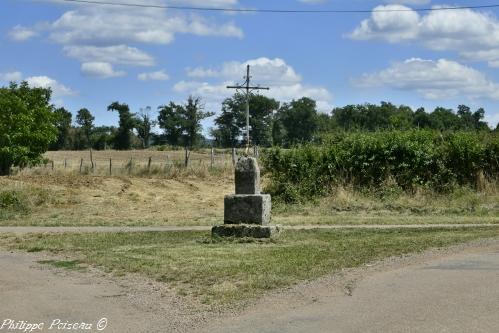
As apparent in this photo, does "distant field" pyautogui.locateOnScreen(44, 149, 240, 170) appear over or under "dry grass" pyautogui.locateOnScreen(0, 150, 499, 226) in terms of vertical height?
over

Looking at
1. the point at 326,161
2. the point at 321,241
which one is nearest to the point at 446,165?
the point at 326,161

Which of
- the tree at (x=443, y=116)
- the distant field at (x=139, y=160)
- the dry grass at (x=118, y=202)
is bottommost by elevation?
the dry grass at (x=118, y=202)

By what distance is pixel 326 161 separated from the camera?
26547 mm

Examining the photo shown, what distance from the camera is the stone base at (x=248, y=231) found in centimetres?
1375

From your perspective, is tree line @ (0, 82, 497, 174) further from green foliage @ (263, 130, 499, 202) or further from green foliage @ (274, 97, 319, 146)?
green foliage @ (263, 130, 499, 202)

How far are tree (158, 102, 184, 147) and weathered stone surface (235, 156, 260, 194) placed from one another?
85.0 m

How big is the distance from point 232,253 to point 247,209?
2444mm

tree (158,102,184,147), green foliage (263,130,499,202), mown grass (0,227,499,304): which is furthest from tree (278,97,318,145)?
mown grass (0,227,499,304)

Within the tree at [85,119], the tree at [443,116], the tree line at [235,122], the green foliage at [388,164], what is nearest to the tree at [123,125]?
the tree line at [235,122]

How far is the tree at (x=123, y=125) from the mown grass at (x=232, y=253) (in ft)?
282

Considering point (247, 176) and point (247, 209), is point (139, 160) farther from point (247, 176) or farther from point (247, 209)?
point (247, 209)

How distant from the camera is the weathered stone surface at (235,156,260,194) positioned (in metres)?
14.4

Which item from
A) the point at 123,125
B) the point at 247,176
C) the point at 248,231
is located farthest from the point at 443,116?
the point at 248,231

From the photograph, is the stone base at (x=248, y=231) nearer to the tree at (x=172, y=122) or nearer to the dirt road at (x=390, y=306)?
the dirt road at (x=390, y=306)
